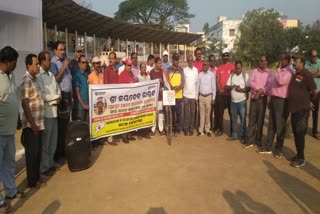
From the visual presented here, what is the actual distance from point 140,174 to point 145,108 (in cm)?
252

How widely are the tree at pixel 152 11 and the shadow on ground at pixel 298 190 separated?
203ft

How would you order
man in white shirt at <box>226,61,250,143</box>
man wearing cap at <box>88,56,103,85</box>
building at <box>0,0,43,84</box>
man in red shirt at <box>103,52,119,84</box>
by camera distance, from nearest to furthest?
man wearing cap at <box>88,56,103,85</box> < man in red shirt at <box>103,52,119,84</box> < man in white shirt at <box>226,61,250,143</box> < building at <box>0,0,43,84</box>

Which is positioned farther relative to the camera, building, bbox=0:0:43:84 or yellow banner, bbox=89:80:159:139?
building, bbox=0:0:43:84

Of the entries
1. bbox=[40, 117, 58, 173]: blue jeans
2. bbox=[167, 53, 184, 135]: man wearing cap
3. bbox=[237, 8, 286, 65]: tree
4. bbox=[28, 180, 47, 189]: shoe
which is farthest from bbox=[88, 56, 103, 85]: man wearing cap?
bbox=[237, 8, 286, 65]: tree

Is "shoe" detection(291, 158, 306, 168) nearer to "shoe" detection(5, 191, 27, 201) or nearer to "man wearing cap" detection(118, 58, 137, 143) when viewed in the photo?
"man wearing cap" detection(118, 58, 137, 143)

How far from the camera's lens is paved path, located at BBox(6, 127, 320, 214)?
4387 millimetres

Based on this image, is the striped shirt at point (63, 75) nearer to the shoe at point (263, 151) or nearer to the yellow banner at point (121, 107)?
the yellow banner at point (121, 107)

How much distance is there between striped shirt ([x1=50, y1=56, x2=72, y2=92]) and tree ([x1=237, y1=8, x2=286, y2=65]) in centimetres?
4261

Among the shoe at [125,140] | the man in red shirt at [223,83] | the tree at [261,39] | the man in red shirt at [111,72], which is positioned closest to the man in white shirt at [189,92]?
the man in red shirt at [223,83]

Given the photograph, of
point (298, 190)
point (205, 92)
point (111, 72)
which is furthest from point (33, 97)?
point (205, 92)

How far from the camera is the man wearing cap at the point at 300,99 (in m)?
5.93

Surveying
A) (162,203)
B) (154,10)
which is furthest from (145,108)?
(154,10)

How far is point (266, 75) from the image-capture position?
6984 mm

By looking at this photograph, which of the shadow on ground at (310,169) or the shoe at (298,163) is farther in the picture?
the shoe at (298,163)
